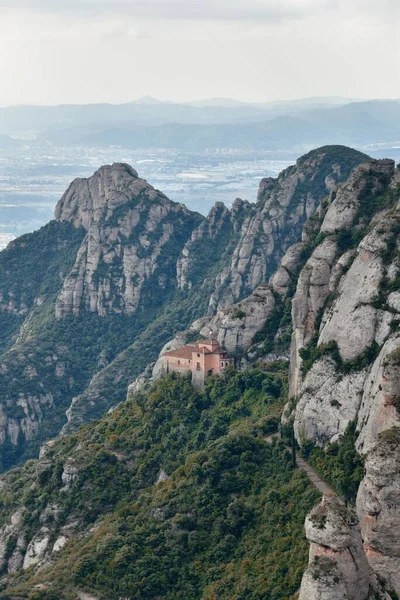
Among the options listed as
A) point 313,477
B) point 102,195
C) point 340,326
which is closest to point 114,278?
point 102,195

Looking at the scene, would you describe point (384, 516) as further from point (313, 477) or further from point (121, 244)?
point (121, 244)

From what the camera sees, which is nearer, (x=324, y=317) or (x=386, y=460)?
(x=386, y=460)

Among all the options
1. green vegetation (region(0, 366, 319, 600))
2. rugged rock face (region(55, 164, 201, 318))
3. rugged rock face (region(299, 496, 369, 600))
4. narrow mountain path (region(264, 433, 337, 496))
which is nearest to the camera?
rugged rock face (region(299, 496, 369, 600))

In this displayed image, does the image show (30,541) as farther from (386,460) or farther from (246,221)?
(246,221)

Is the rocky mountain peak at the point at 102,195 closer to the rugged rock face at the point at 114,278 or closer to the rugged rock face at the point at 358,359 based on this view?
the rugged rock face at the point at 114,278

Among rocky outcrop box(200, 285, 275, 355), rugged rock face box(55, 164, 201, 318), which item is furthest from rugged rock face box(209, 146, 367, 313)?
rocky outcrop box(200, 285, 275, 355)

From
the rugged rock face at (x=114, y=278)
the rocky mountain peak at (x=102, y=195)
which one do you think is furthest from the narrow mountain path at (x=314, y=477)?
the rocky mountain peak at (x=102, y=195)

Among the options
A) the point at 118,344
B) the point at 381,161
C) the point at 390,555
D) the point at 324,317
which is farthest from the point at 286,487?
the point at 118,344

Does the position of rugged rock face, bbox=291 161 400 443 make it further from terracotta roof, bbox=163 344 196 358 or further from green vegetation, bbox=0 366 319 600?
terracotta roof, bbox=163 344 196 358
